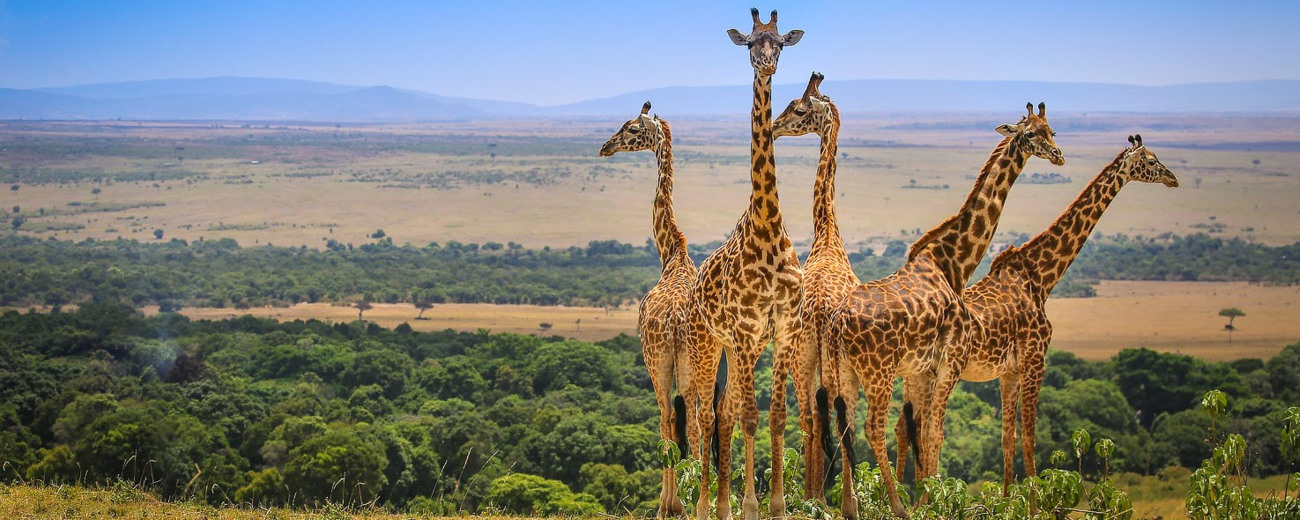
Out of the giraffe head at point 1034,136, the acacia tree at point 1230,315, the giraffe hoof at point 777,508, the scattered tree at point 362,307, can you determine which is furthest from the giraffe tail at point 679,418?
the scattered tree at point 362,307

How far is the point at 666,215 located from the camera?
10.6m

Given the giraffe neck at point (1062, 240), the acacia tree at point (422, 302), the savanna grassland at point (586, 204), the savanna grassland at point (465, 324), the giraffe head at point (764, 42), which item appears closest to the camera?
the giraffe head at point (764, 42)

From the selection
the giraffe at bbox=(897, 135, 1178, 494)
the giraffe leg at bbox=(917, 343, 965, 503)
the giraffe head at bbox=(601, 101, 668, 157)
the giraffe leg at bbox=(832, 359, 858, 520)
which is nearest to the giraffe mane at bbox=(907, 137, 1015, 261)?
the giraffe at bbox=(897, 135, 1178, 494)

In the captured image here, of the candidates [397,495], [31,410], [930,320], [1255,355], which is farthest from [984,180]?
[1255,355]

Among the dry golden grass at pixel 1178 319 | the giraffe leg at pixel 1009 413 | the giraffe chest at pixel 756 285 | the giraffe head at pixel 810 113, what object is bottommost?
the dry golden grass at pixel 1178 319

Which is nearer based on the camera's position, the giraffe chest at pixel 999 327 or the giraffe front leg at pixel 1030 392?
the giraffe chest at pixel 999 327

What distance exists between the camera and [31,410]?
30.2 m

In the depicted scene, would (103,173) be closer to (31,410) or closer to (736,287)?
(31,410)

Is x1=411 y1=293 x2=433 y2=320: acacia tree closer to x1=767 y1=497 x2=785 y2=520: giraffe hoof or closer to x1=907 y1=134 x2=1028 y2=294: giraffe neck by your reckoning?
x1=907 y1=134 x2=1028 y2=294: giraffe neck

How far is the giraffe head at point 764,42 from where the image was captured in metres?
8.19

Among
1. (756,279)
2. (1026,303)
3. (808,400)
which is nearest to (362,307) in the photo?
(808,400)

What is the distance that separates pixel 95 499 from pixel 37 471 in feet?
37.8

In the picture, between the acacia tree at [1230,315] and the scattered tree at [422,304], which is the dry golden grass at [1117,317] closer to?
the acacia tree at [1230,315]

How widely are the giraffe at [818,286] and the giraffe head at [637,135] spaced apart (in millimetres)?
1209
